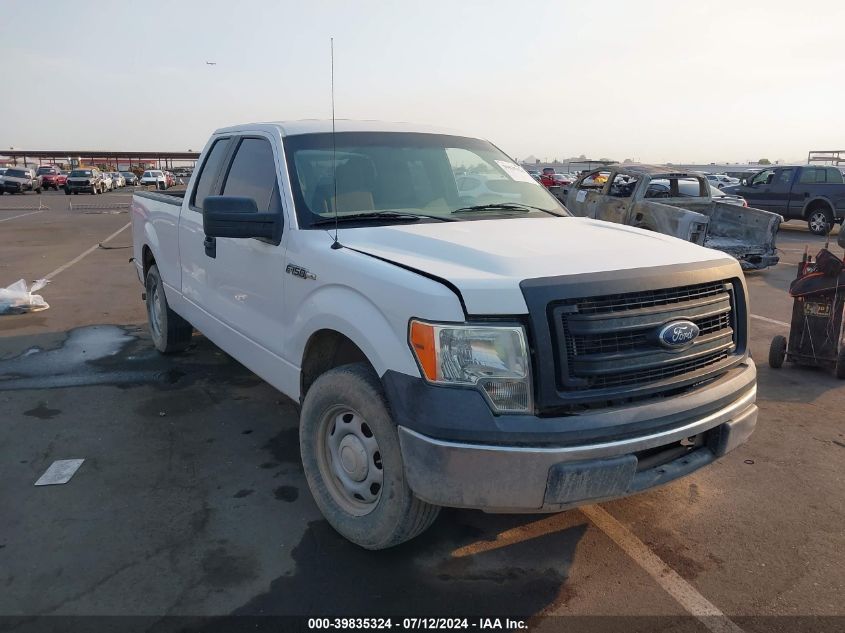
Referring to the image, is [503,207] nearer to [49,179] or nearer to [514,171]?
[514,171]

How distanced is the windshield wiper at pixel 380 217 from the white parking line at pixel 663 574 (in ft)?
5.95

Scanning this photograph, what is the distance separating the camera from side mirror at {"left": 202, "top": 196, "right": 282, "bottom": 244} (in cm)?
339

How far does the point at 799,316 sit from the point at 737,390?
3.59 meters

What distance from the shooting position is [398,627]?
264cm

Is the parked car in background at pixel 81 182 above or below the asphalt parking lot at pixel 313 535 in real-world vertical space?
Answer: above

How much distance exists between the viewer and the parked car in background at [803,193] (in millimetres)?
17625

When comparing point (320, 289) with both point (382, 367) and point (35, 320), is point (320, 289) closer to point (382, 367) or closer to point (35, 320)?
point (382, 367)

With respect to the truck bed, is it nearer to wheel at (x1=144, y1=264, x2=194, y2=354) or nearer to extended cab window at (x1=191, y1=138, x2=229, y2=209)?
extended cab window at (x1=191, y1=138, x2=229, y2=209)

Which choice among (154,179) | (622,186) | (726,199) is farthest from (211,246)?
(154,179)

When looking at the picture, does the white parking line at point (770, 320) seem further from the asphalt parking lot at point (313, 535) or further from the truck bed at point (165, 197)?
the truck bed at point (165, 197)

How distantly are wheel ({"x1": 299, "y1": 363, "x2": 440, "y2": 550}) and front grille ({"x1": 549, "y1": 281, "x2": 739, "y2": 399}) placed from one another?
0.78m

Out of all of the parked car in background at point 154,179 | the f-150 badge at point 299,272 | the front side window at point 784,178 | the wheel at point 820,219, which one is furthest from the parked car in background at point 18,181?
the f-150 badge at point 299,272

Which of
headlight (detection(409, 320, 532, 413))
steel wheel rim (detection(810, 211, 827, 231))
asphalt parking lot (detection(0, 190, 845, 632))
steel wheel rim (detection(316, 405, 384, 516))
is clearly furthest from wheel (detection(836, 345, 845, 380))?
steel wheel rim (detection(810, 211, 827, 231))

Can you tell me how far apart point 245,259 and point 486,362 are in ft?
6.76
